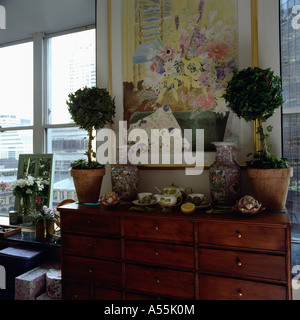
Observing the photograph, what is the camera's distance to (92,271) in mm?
1691

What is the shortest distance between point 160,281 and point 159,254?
6.6 inches

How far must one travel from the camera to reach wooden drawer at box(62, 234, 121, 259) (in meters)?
1.63

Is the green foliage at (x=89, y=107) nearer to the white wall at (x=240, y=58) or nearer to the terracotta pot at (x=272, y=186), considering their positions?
the white wall at (x=240, y=58)

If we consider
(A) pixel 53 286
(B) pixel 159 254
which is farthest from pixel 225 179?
(A) pixel 53 286

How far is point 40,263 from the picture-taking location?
2328mm

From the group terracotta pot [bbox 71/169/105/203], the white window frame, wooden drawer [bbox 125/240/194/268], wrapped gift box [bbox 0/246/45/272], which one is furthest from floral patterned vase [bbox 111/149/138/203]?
the white window frame

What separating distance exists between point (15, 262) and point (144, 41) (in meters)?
2.24

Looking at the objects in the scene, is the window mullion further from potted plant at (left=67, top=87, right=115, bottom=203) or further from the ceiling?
potted plant at (left=67, top=87, right=115, bottom=203)

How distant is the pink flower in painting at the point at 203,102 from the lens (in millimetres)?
1860

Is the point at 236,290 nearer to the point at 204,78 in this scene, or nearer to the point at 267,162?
the point at 267,162

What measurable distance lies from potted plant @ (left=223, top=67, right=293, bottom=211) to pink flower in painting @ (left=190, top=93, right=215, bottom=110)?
0.28m

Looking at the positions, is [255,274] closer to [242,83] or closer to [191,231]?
[191,231]

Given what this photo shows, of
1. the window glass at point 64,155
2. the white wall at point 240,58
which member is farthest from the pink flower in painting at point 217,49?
the window glass at point 64,155
